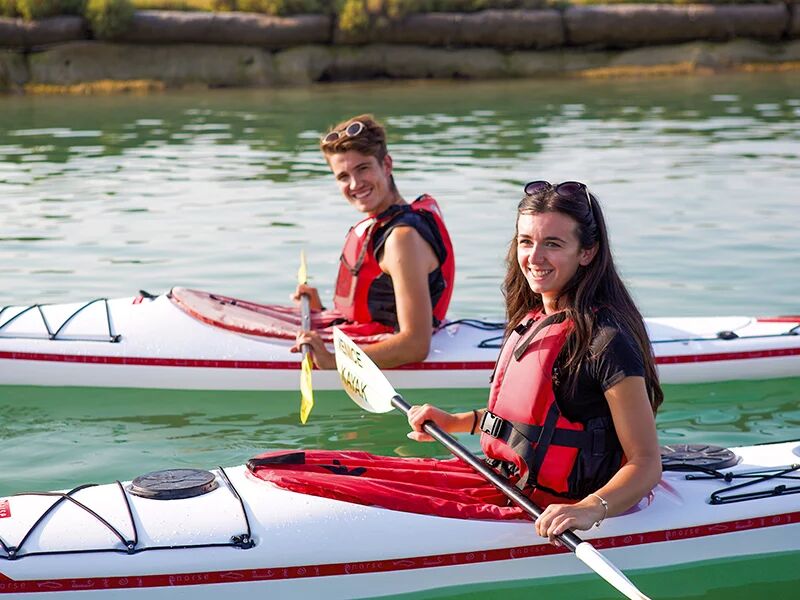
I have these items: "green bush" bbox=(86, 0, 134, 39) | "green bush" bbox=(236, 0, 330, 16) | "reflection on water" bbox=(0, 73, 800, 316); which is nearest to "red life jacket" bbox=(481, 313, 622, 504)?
"reflection on water" bbox=(0, 73, 800, 316)

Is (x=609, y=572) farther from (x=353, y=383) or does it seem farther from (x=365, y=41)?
(x=365, y=41)

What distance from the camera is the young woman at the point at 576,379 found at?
301 cm

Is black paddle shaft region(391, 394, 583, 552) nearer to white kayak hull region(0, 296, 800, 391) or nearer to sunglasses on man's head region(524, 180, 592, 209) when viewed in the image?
sunglasses on man's head region(524, 180, 592, 209)

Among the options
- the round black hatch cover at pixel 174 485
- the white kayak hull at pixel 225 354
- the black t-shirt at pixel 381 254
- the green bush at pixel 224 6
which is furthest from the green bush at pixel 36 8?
the round black hatch cover at pixel 174 485

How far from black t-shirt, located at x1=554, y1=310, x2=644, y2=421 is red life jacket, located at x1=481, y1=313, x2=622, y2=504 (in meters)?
0.02

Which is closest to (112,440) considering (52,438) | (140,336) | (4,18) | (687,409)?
(52,438)

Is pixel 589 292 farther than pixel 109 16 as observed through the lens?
No

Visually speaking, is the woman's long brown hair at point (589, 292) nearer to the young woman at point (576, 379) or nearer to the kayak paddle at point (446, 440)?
the young woman at point (576, 379)

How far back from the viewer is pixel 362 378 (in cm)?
399

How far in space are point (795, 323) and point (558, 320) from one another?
2558 millimetres

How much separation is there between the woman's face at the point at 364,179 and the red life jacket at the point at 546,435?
1611 millimetres

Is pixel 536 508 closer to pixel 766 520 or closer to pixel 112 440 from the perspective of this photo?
pixel 766 520

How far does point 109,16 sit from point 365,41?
3.60m

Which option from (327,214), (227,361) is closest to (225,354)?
(227,361)
